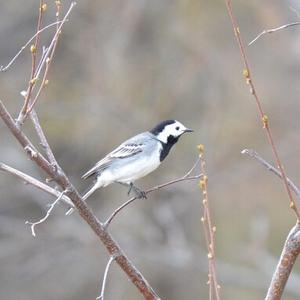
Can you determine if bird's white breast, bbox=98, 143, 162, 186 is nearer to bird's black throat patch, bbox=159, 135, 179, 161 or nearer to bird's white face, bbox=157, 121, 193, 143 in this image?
bird's black throat patch, bbox=159, 135, 179, 161

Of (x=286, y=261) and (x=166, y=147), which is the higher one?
(x=286, y=261)

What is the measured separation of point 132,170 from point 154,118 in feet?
16.0

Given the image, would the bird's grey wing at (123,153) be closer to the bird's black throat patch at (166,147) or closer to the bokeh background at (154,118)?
the bird's black throat patch at (166,147)

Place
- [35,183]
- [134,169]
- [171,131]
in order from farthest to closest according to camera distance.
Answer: [171,131] < [134,169] < [35,183]

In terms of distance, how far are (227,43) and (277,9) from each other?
824mm

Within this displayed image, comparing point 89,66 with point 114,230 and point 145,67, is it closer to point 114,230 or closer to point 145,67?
point 145,67

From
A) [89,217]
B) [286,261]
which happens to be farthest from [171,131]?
[286,261]

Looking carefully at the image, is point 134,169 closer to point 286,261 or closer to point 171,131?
point 171,131

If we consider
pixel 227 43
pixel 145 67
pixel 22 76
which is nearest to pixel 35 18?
pixel 22 76

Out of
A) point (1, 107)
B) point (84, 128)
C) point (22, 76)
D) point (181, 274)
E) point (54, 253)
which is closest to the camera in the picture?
point (1, 107)

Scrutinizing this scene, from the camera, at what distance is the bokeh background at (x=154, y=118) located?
1021cm

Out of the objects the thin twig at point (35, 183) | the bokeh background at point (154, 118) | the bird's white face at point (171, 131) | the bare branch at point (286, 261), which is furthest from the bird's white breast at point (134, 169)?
the bokeh background at point (154, 118)

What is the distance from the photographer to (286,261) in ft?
9.54

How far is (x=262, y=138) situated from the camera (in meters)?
11.1
